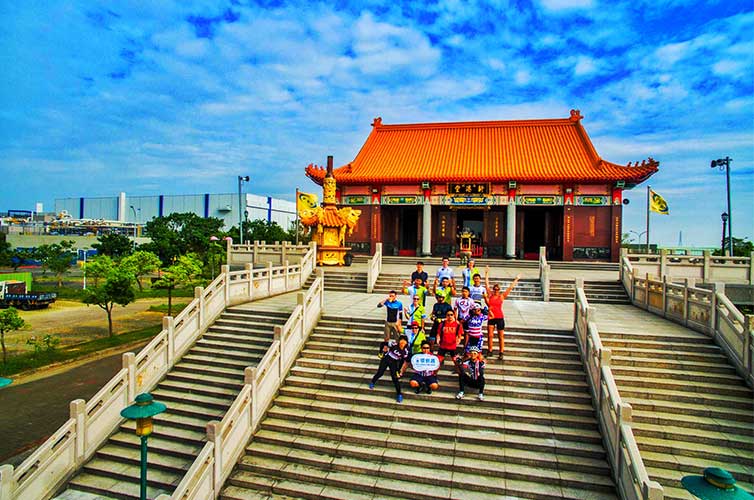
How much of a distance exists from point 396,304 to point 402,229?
1932 cm

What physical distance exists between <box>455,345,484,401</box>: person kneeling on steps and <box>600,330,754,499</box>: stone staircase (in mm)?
2584

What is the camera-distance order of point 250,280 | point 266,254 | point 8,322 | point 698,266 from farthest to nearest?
point 266,254
point 698,266
point 8,322
point 250,280

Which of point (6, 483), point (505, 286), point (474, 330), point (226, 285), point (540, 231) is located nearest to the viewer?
point (6, 483)

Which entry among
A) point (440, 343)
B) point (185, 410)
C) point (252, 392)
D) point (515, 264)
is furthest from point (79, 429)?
point (515, 264)

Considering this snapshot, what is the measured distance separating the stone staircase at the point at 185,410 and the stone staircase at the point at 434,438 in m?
1.29

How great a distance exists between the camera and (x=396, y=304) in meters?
8.72

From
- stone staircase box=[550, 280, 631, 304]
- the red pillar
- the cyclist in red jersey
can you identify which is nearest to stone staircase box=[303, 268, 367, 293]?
stone staircase box=[550, 280, 631, 304]

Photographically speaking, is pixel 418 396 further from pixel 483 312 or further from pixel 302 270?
pixel 302 270

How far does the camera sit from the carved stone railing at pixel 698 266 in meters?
14.5

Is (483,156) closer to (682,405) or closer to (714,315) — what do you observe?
(714,315)

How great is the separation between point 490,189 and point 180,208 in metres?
62.4

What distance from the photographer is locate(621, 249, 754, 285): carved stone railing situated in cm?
1453

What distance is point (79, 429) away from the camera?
7.57 m

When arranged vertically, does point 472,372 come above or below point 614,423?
above
